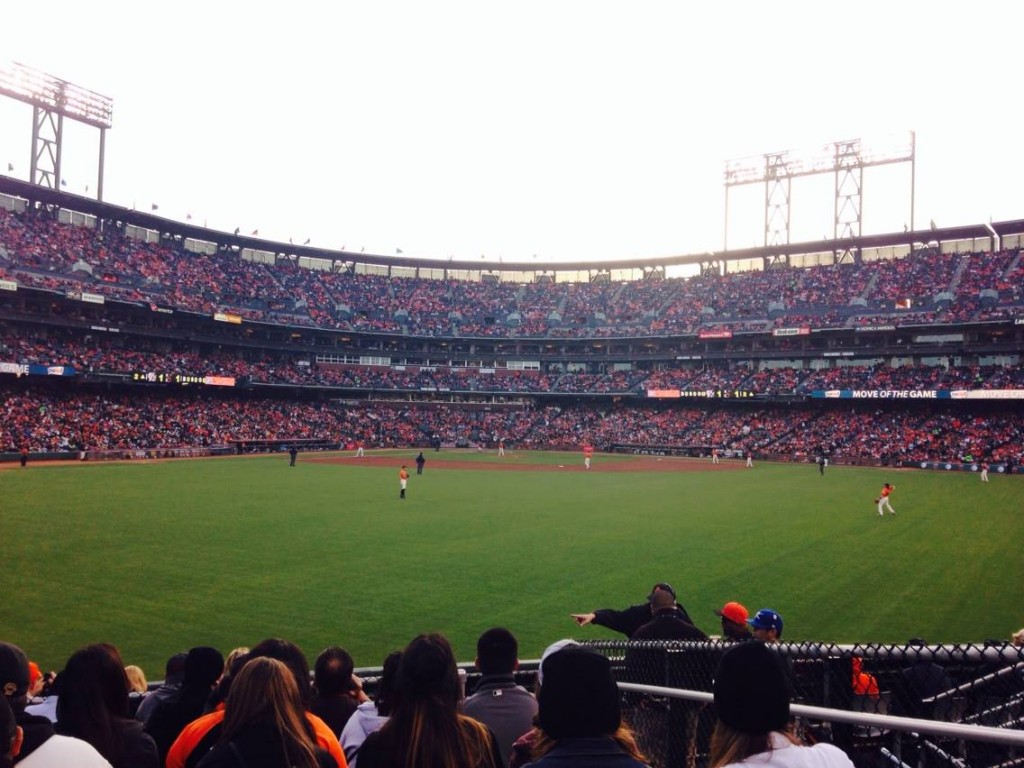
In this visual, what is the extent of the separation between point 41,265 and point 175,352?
14.1 metres

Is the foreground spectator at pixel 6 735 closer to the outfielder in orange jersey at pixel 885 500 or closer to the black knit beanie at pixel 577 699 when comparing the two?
the black knit beanie at pixel 577 699

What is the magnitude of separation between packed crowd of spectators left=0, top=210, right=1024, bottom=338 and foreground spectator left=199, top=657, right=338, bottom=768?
6711cm

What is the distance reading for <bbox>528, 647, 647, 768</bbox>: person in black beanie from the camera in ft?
9.33

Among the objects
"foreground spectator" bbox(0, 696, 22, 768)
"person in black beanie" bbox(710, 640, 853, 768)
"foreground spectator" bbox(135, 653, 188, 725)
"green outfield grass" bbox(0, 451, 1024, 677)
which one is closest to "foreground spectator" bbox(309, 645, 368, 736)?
"foreground spectator" bbox(135, 653, 188, 725)

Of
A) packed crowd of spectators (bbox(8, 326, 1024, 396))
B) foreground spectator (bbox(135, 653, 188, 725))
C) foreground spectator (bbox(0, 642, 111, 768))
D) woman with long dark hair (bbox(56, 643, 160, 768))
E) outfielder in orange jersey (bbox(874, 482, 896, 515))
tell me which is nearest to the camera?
foreground spectator (bbox(0, 642, 111, 768))

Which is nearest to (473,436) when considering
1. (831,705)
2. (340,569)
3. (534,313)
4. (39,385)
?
(534,313)

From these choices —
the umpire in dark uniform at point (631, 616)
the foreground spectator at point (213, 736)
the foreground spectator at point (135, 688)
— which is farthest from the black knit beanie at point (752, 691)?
the foreground spectator at point (135, 688)

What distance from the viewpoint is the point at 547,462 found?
60.0 metres

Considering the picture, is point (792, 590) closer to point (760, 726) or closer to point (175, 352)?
point (760, 726)

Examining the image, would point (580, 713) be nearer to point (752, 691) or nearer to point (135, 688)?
point (752, 691)

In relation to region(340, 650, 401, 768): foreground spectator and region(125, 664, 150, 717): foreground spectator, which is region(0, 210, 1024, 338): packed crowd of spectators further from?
region(340, 650, 401, 768): foreground spectator

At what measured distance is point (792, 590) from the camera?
1680 centimetres

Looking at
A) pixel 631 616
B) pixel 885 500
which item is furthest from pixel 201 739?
pixel 885 500

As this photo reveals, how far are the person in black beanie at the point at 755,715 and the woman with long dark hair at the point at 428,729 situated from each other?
1230mm
